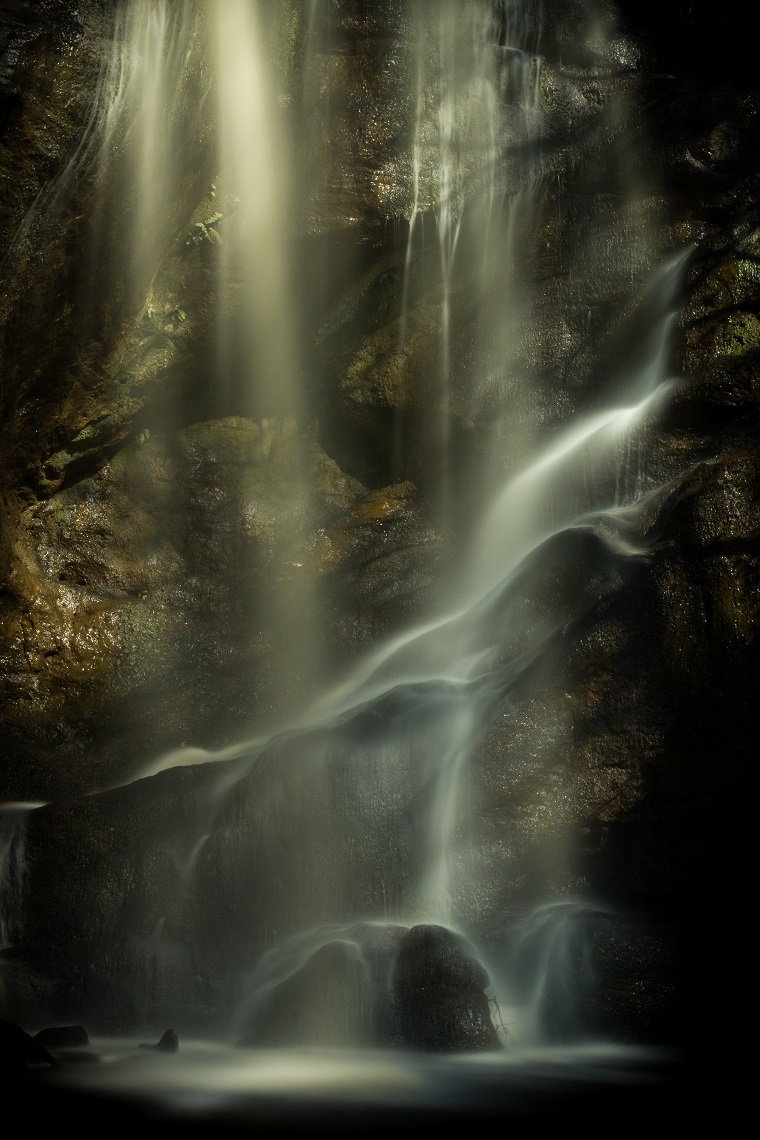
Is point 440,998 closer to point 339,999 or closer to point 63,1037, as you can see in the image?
point 339,999

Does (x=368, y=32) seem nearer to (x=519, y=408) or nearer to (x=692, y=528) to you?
(x=519, y=408)

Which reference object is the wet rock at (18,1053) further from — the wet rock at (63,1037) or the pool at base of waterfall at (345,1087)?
the wet rock at (63,1037)

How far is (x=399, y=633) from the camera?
894 centimetres

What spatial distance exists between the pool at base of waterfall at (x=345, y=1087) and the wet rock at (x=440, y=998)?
93mm

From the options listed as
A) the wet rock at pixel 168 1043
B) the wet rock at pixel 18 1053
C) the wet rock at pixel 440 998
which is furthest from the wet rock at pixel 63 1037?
the wet rock at pixel 440 998

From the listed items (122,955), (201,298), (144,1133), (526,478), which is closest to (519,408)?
(526,478)

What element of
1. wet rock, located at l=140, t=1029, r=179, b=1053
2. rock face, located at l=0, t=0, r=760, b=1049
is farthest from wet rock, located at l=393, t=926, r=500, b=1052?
wet rock, located at l=140, t=1029, r=179, b=1053

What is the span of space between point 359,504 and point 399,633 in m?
1.81

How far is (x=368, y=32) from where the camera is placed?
10047 mm

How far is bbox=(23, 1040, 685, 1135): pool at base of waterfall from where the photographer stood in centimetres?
396

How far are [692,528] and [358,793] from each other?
2755 millimetres

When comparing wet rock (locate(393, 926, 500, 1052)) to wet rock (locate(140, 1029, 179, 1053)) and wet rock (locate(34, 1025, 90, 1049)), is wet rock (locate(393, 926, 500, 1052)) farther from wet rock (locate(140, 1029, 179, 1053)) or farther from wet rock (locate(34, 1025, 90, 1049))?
wet rock (locate(34, 1025, 90, 1049))

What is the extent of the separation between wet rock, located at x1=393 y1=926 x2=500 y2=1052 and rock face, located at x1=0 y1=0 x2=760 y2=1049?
26.5 inches

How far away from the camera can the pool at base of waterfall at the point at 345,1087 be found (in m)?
3.96
